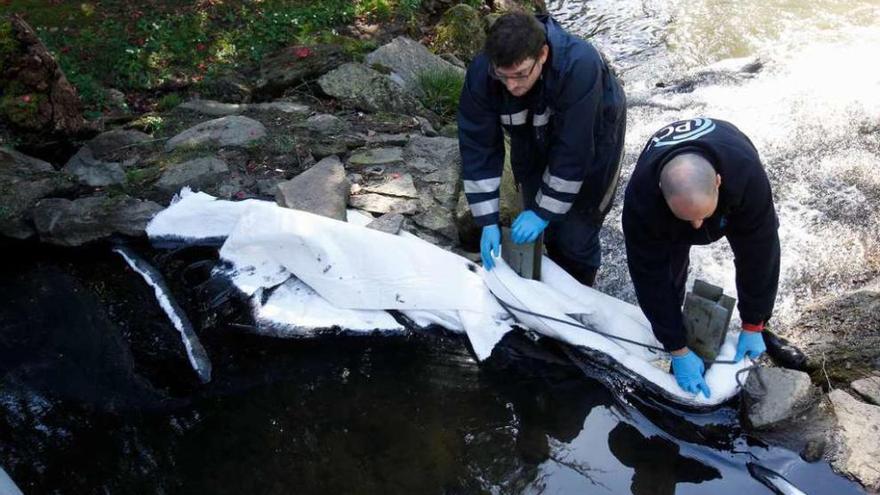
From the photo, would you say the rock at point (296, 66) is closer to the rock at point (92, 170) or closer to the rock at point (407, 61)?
the rock at point (407, 61)

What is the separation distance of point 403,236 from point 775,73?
14.5ft

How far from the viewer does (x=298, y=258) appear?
3277 millimetres

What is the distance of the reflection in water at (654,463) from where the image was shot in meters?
2.46

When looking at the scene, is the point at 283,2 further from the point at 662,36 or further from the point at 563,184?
the point at 563,184

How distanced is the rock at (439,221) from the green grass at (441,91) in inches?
64.0

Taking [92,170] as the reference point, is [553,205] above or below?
above

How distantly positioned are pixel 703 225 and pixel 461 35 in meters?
4.61

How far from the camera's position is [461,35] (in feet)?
21.0

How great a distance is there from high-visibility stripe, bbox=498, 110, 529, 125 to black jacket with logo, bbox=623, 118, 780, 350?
1.97 feet

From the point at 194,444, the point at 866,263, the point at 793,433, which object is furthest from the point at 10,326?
the point at 866,263

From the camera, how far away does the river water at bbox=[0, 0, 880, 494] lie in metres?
2.51

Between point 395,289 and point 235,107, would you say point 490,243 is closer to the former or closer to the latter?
point 395,289

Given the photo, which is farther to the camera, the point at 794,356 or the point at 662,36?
the point at 662,36

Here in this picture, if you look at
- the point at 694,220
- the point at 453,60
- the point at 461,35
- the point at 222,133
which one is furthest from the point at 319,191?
the point at 461,35
